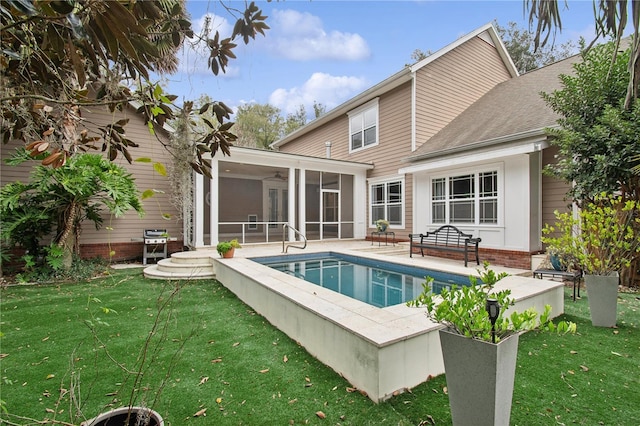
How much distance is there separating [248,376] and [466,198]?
835 centimetres

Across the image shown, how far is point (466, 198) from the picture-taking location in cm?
936

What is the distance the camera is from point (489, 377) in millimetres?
1931

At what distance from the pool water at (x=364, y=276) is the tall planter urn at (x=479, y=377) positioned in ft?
10.4

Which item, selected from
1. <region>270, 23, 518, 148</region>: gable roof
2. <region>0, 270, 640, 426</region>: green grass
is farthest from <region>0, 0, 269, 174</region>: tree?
<region>270, 23, 518, 148</region>: gable roof

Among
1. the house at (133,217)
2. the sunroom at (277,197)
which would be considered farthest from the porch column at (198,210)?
the house at (133,217)

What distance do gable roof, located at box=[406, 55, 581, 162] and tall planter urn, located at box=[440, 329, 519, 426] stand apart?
24.3 ft

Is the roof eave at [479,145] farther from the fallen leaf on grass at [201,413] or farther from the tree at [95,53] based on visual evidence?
the fallen leaf on grass at [201,413]

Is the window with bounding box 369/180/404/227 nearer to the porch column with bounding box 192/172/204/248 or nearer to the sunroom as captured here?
the sunroom

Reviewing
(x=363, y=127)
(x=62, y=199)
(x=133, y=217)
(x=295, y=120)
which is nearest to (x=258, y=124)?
(x=295, y=120)

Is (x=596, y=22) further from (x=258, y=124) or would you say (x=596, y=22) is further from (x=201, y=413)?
(x=258, y=124)

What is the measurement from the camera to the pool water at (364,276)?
604 centimetres

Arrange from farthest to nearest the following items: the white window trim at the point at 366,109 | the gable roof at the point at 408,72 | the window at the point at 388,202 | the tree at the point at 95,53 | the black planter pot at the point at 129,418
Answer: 1. the white window trim at the point at 366,109
2. the window at the point at 388,202
3. the gable roof at the point at 408,72
4. the black planter pot at the point at 129,418
5. the tree at the point at 95,53

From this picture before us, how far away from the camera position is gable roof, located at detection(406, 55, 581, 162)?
27.2 feet

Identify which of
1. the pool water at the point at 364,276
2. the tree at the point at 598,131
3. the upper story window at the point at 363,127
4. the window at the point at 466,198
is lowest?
the pool water at the point at 364,276
